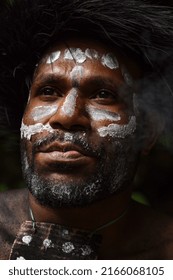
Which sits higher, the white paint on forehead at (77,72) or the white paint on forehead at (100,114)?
the white paint on forehead at (77,72)

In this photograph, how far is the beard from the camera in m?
2.54

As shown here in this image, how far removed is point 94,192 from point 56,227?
21cm

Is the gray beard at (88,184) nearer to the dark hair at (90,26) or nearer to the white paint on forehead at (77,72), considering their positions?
the white paint on forehead at (77,72)

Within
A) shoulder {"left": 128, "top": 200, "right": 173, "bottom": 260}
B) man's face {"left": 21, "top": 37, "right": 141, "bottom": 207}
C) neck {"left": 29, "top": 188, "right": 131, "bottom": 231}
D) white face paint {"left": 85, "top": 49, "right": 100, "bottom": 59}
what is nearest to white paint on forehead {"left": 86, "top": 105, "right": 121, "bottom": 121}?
man's face {"left": 21, "top": 37, "right": 141, "bottom": 207}

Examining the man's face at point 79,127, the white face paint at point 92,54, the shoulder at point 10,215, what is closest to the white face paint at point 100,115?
the man's face at point 79,127

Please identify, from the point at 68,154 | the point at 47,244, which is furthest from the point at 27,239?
the point at 68,154

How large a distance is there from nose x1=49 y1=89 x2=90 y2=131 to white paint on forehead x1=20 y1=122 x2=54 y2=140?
3 centimetres

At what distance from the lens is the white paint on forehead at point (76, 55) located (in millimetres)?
2664

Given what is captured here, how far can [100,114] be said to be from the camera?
8.59 ft

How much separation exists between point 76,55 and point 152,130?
47 centimetres

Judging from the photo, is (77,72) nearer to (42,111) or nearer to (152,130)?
(42,111)

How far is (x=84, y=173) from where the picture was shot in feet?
8.36

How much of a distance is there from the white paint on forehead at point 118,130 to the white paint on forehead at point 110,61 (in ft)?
0.73

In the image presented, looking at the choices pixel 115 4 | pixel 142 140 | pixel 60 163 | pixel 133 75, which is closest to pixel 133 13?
pixel 115 4
